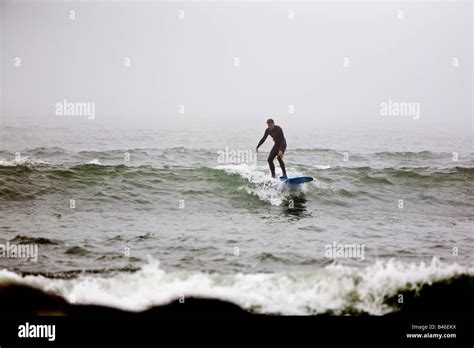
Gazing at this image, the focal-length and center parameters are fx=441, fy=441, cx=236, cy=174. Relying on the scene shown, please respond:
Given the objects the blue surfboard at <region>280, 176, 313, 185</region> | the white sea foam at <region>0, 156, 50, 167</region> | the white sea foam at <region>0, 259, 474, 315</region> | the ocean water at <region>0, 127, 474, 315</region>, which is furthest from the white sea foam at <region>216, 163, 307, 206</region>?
the white sea foam at <region>0, 156, 50, 167</region>

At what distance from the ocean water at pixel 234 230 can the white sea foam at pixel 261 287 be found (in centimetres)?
3

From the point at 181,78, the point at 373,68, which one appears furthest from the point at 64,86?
the point at 373,68

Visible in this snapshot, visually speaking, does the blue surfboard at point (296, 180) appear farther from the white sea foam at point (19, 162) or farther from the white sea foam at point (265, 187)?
the white sea foam at point (19, 162)

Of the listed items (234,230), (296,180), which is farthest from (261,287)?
(296,180)

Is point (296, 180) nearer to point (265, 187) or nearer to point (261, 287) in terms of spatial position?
point (265, 187)

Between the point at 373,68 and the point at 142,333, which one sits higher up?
the point at 373,68

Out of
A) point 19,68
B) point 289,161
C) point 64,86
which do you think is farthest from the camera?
point 19,68

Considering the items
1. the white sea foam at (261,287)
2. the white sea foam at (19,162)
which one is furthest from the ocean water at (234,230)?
the white sea foam at (19,162)

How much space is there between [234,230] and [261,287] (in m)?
3.59

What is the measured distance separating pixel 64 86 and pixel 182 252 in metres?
152

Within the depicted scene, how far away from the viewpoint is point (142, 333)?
23.6 feet

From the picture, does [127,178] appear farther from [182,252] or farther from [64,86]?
[64,86]

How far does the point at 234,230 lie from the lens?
38.5 ft

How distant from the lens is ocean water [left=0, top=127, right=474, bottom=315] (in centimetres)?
827
